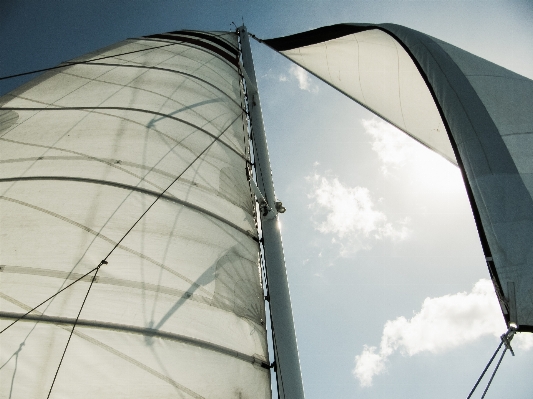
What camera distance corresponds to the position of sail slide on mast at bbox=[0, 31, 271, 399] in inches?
72.8

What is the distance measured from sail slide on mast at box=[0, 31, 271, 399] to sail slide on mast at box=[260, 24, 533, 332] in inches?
64.2

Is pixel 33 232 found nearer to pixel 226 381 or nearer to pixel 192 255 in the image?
pixel 192 255

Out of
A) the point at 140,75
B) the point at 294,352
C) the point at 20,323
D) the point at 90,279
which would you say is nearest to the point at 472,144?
the point at 294,352

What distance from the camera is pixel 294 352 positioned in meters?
2.22

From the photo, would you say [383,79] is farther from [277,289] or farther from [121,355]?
[121,355]

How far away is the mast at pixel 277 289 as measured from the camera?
83.5 inches

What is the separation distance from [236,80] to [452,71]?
11.0 ft

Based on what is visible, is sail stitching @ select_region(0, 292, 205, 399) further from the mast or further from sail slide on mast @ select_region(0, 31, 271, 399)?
the mast

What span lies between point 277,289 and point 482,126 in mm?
1769

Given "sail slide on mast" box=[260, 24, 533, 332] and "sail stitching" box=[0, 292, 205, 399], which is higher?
"sail slide on mast" box=[260, 24, 533, 332]

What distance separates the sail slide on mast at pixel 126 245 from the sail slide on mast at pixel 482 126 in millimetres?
1630

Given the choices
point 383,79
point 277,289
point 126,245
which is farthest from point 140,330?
point 383,79

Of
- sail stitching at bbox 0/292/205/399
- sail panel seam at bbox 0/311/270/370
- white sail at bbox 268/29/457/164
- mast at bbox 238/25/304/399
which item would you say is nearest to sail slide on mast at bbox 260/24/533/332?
white sail at bbox 268/29/457/164

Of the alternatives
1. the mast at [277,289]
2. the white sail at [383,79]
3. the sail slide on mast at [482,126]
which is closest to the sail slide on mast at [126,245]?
the mast at [277,289]
